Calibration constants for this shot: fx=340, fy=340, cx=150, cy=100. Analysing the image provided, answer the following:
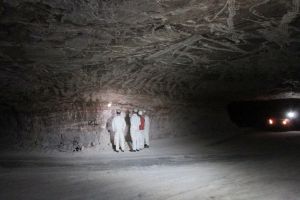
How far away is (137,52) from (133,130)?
12.4 feet

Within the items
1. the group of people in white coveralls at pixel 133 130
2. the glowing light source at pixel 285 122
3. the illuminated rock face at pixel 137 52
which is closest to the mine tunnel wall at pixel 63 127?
the illuminated rock face at pixel 137 52

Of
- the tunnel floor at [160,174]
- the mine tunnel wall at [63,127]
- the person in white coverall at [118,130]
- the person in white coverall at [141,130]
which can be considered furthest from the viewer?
the mine tunnel wall at [63,127]

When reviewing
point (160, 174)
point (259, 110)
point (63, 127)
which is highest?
point (259, 110)

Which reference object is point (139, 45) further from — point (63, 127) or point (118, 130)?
point (63, 127)

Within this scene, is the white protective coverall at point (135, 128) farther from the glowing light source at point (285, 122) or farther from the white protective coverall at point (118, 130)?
the glowing light source at point (285, 122)

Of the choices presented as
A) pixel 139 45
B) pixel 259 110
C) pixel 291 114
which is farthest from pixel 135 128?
pixel 259 110

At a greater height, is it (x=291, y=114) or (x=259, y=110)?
(x=259, y=110)

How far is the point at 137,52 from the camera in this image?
10.7 m

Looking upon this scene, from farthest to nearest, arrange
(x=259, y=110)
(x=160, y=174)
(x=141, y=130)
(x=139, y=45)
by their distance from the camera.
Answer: (x=259, y=110) → (x=141, y=130) → (x=139, y=45) → (x=160, y=174)

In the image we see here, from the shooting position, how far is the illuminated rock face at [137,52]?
7645mm

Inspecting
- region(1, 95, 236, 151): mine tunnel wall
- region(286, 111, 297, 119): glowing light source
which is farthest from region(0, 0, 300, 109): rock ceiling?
region(286, 111, 297, 119): glowing light source

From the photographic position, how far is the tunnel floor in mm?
7148

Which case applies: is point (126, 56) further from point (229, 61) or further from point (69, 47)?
point (229, 61)

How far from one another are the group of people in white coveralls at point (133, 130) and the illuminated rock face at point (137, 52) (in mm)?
1187
